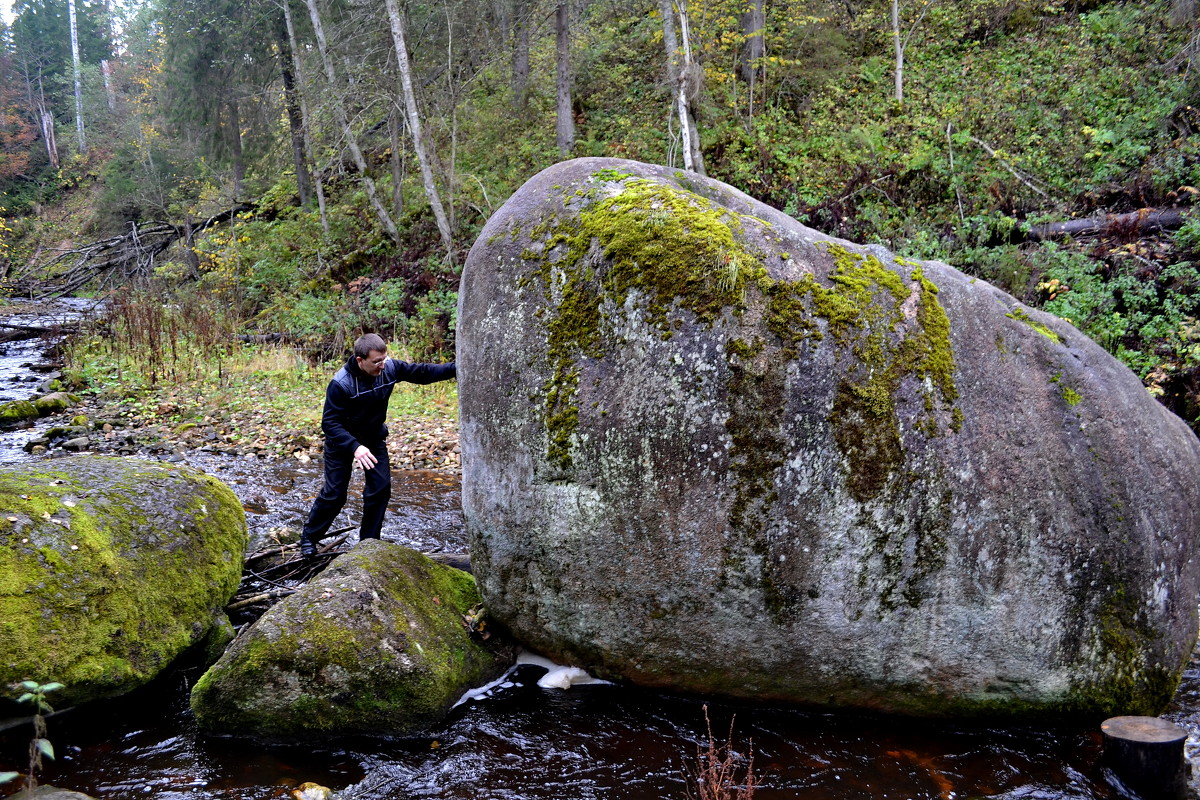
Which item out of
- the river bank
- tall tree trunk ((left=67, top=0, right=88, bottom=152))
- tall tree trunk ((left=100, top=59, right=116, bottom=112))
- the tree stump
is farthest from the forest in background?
tall tree trunk ((left=67, top=0, right=88, bottom=152))

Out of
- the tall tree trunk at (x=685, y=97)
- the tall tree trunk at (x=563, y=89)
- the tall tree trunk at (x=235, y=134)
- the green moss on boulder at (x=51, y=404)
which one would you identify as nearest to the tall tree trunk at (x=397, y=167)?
the tall tree trunk at (x=563, y=89)

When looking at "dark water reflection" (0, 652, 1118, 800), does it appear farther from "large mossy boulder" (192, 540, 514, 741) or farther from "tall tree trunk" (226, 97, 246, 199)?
"tall tree trunk" (226, 97, 246, 199)

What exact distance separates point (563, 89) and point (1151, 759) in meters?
17.8

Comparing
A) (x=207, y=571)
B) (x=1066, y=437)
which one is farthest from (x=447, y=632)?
(x=1066, y=437)

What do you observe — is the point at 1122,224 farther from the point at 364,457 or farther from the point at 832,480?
the point at 364,457

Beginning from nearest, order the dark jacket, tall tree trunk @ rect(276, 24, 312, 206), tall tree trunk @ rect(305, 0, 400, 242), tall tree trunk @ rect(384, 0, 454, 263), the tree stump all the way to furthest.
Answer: the tree stump, the dark jacket, tall tree trunk @ rect(384, 0, 454, 263), tall tree trunk @ rect(305, 0, 400, 242), tall tree trunk @ rect(276, 24, 312, 206)

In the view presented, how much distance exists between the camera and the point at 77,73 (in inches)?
1555

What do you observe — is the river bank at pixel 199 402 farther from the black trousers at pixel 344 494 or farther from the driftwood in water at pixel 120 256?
the driftwood in water at pixel 120 256

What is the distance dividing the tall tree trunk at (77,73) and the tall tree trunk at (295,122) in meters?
23.3

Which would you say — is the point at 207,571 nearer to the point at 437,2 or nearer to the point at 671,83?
the point at 671,83

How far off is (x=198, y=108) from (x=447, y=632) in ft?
78.7

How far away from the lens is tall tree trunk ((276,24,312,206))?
21.1 m

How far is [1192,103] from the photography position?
11.6 meters

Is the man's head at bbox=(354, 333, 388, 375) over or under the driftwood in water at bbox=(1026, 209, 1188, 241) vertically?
under
